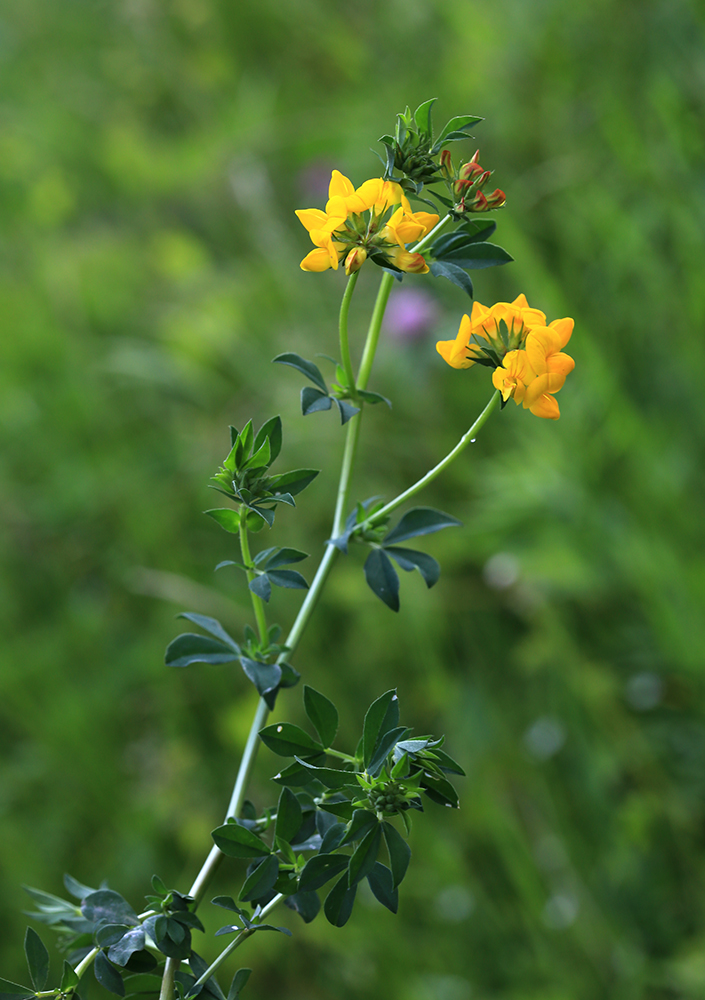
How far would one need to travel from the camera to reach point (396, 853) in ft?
1.26

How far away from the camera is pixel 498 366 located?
42 centimetres

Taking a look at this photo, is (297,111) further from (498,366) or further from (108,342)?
(498,366)

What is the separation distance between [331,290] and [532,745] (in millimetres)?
1118

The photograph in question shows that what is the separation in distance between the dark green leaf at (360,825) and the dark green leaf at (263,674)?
0.07 metres

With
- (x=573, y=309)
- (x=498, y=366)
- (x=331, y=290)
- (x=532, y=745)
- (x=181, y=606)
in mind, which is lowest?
(x=532, y=745)

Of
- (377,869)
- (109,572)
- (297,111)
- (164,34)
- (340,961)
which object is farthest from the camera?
(164,34)

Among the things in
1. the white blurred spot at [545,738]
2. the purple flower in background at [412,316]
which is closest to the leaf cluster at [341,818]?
the white blurred spot at [545,738]

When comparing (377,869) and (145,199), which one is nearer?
(377,869)

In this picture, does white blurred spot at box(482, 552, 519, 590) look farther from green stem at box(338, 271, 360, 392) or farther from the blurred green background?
green stem at box(338, 271, 360, 392)

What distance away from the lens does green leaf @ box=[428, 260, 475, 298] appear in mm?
422

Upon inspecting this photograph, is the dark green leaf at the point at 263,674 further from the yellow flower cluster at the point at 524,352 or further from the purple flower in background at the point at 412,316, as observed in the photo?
the purple flower in background at the point at 412,316

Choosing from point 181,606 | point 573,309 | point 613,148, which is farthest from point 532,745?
point 613,148

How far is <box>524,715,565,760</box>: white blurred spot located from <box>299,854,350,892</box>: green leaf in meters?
0.87

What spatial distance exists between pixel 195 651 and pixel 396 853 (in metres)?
0.16
